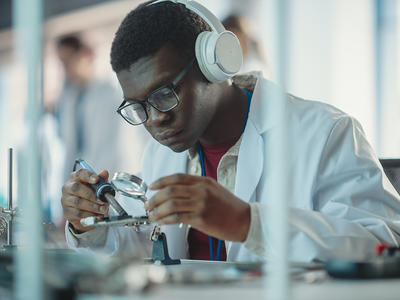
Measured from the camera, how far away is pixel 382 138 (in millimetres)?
4570

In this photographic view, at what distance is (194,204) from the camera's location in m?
1.03

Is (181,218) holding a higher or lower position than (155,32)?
lower

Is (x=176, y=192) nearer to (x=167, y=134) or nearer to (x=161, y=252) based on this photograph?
(x=161, y=252)

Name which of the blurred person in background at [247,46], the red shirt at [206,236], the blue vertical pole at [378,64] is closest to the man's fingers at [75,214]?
the red shirt at [206,236]

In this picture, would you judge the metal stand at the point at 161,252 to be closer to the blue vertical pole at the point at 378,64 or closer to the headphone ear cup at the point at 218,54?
the headphone ear cup at the point at 218,54

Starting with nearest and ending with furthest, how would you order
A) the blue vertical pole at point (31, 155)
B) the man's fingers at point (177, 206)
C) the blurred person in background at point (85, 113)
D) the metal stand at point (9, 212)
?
the blue vertical pole at point (31, 155), the man's fingers at point (177, 206), the metal stand at point (9, 212), the blurred person in background at point (85, 113)

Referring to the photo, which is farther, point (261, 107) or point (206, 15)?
point (261, 107)

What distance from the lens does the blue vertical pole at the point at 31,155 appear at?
0.64 meters

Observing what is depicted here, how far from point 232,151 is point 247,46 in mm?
1886

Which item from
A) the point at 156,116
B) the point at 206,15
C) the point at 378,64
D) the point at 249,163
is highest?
the point at 378,64

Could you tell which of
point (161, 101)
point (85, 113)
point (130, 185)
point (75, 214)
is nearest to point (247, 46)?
point (85, 113)

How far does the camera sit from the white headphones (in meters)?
1.50

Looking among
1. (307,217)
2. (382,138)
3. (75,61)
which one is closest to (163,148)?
(307,217)

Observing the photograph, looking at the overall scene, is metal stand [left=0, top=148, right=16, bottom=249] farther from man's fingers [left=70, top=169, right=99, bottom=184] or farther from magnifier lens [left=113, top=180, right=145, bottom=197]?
magnifier lens [left=113, top=180, right=145, bottom=197]
